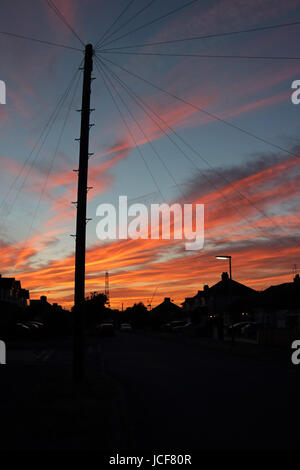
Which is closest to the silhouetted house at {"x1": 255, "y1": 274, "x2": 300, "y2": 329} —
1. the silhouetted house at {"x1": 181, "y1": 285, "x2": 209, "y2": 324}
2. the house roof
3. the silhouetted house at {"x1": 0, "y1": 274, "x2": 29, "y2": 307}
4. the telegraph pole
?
the silhouetted house at {"x1": 181, "y1": 285, "x2": 209, "y2": 324}

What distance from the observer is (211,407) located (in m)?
11.4

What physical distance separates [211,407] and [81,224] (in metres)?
6.91

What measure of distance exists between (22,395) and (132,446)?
628cm

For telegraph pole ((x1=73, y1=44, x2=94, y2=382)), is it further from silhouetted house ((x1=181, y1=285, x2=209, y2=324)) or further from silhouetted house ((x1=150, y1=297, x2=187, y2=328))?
silhouetted house ((x1=150, y1=297, x2=187, y2=328))

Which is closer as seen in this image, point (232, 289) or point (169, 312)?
point (232, 289)

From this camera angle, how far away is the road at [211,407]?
822 cm

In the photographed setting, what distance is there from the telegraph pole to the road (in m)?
1.60

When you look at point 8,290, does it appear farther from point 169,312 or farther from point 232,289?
point 169,312

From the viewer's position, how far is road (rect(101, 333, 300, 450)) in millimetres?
8219

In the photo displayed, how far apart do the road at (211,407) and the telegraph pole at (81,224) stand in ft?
5.25

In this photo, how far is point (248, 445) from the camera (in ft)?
25.7

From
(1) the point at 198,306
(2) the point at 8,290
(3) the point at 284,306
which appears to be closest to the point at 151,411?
(3) the point at 284,306

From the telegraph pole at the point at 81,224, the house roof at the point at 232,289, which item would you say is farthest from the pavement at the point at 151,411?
the house roof at the point at 232,289

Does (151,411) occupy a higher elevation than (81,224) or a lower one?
lower
